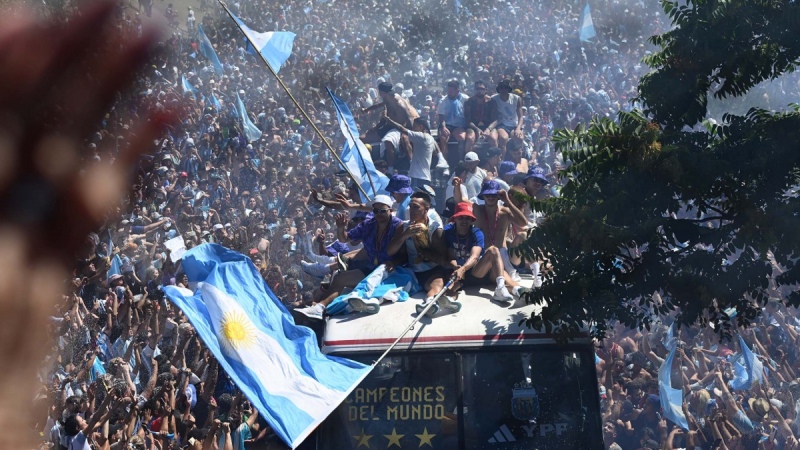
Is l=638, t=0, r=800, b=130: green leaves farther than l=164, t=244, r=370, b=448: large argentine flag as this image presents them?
Yes

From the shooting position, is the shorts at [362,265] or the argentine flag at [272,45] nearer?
the shorts at [362,265]

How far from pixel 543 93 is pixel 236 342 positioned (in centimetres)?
1754

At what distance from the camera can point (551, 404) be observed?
6.57 m

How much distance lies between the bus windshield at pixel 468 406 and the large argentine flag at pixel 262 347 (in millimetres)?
218

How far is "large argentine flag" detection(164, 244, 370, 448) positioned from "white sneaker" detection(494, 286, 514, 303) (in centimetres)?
129

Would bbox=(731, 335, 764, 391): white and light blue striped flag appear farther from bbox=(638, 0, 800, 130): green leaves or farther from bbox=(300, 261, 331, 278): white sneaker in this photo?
bbox=(300, 261, 331, 278): white sneaker

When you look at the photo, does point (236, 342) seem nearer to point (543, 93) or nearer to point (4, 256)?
point (4, 256)

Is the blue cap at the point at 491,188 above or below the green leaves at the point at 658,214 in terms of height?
above

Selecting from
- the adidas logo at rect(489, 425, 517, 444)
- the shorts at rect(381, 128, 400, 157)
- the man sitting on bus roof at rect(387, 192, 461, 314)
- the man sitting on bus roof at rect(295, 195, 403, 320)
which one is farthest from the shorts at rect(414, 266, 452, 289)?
the shorts at rect(381, 128, 400, 157)

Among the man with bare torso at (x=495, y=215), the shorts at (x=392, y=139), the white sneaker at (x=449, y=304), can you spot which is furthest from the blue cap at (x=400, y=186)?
the shorts at (x=392, y=139)

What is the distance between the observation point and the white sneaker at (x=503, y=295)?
7.27 m

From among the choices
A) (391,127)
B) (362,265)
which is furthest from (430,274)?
(391,127)

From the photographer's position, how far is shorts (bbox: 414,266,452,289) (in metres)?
7.72

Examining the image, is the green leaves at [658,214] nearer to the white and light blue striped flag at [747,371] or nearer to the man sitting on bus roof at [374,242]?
the man sitting on bus roof at [374,242]
